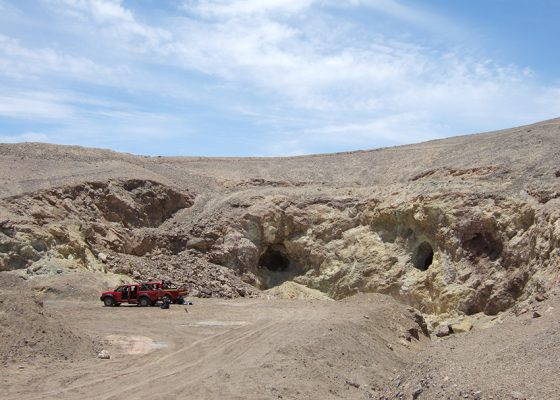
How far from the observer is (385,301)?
2612 cm

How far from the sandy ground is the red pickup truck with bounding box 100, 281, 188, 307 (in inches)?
18.6

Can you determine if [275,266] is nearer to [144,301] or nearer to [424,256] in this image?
[424,256]

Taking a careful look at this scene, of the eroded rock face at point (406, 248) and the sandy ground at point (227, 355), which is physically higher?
the eroded rock face at point (406, 248)

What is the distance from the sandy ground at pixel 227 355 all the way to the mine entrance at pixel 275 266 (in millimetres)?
8970

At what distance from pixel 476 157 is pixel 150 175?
1957 cm

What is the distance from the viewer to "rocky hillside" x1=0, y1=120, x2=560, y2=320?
25.7 m

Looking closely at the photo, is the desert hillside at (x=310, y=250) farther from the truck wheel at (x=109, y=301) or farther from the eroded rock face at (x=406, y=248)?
the truck wheel at (x=109, y=301)

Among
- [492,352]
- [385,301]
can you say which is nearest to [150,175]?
[385,301]

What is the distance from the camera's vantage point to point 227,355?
54.3 ft

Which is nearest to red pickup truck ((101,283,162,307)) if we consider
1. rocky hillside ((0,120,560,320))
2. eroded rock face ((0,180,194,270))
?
rocky hillside ((0,120,560,320))

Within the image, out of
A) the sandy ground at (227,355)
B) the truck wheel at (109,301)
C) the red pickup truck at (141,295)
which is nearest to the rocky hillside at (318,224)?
the red pickup truck at (141,295)

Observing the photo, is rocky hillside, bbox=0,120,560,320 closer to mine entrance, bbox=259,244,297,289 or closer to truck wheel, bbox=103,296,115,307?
mine entrance, bbox=259,244,297,289

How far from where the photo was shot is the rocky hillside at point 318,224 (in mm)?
25688

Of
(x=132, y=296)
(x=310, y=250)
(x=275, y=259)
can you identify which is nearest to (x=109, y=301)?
(x=132, y=296)
